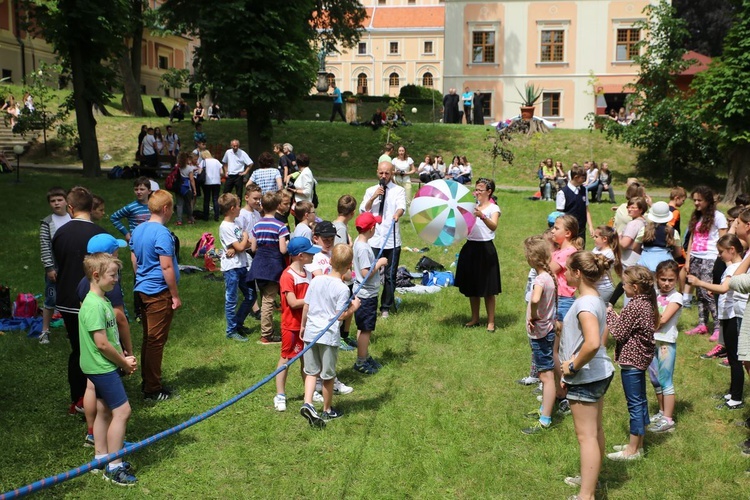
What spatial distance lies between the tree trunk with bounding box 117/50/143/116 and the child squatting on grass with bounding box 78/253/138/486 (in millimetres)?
34227

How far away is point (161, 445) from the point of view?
600cm

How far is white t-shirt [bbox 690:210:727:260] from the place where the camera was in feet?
29.7

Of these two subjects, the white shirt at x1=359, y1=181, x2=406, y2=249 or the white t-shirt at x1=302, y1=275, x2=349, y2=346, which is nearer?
the white t-shirt at x1=302, y1=275, x2=349, y2=346

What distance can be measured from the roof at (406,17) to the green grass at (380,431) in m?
75.8

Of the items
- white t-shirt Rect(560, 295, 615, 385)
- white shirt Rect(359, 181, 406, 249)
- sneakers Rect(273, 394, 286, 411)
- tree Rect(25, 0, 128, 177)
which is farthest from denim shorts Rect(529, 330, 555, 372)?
tree Rect(25, 0, 128, 177)

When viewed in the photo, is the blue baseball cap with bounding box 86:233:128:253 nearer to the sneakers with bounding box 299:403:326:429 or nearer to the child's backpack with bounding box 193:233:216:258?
the sneakers with bounding box 299:403:326:429

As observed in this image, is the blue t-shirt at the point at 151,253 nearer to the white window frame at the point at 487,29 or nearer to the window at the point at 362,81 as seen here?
the white window frame at the point at 487,29

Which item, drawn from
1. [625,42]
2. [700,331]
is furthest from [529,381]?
[625,42]

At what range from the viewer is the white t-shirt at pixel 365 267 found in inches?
310

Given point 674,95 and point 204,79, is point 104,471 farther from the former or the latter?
point 674,95

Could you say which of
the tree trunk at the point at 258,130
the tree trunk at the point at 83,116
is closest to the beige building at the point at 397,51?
the tree trunk at the point at 258,130

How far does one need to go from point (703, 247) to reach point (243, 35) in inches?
733

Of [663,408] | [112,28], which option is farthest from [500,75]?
[663,408]

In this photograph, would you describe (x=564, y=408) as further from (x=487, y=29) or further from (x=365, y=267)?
(x=487, y=29)
